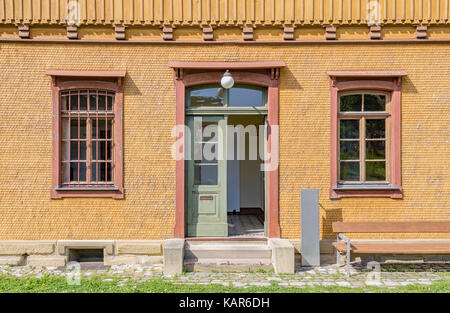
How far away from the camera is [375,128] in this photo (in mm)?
6738

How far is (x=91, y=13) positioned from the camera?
6484mm

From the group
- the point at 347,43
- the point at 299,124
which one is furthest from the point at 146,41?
the point at 347,43

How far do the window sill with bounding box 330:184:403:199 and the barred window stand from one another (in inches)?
171

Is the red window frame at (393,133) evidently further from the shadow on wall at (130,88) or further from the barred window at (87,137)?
the barred window at (87,137)

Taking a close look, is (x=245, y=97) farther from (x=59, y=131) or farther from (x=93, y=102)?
(x=59, y=131)

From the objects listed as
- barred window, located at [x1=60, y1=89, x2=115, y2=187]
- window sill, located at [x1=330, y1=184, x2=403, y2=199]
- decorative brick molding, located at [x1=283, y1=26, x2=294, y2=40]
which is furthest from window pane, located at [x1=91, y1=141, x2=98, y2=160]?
window sill, located at [x1=330, y1=184, x2=403, y2=199]

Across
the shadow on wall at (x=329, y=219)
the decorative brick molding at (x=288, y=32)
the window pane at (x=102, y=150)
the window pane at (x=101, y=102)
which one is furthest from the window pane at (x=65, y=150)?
the shadow on wall at (x=329, y=219)

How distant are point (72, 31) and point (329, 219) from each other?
6.06 metres

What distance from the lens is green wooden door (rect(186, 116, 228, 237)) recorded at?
6.70 metres

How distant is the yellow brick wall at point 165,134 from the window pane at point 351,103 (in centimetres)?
36

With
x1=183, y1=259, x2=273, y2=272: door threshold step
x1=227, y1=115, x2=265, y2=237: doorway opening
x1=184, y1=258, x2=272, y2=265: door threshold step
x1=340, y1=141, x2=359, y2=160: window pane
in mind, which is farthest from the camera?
x1=227, y1=115, x2=265, y2=237: doorway opening

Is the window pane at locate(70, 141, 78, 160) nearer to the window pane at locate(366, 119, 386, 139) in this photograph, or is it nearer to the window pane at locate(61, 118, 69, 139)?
the window pane at locate(61, 118, 69, 139)

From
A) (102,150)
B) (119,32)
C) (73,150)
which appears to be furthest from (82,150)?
(119,32)

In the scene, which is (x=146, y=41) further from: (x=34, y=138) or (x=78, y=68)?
(x=34, y=138)
